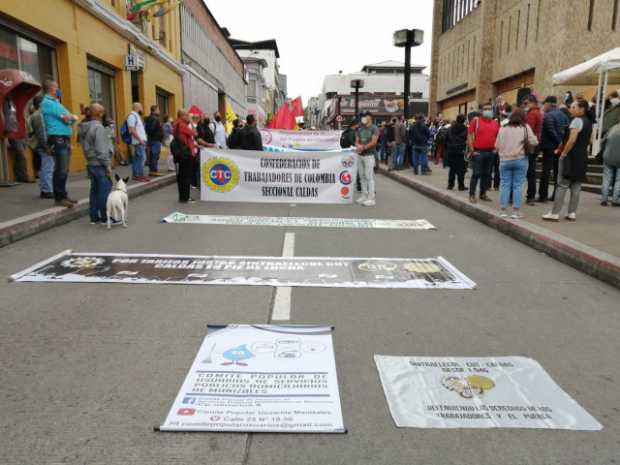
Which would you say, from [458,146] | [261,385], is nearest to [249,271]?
[261,385]

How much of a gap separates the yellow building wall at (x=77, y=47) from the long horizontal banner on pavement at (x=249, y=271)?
818 centimetres

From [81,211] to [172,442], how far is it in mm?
7672

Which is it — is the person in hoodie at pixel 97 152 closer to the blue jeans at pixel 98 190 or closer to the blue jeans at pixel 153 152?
the blue jeans at pixel 98 190

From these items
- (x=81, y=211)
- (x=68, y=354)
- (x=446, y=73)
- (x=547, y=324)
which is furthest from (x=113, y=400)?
(x=446, y=73)

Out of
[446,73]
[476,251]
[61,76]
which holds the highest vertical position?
[446,73]

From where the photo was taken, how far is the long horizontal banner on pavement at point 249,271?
5.23m

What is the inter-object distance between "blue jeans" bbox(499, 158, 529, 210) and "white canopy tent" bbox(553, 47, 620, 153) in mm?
5054

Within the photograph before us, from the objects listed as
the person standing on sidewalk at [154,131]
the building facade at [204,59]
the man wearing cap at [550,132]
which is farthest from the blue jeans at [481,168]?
the building facade at [204,59]

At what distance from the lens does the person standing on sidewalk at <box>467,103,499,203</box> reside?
10711 mm

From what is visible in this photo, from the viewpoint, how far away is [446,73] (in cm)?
3831

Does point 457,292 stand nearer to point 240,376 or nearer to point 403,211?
point 240,376

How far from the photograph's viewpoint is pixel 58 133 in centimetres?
864

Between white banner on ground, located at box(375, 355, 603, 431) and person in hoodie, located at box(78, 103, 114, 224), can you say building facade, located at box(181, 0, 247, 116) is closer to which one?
person in hoodie, located at box(78, 103, 114, 224)

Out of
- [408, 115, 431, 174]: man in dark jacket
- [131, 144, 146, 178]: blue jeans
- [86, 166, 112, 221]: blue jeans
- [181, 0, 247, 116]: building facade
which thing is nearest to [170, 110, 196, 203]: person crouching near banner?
[86, 166, 112, 221]: blue jeans
